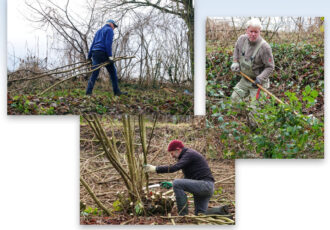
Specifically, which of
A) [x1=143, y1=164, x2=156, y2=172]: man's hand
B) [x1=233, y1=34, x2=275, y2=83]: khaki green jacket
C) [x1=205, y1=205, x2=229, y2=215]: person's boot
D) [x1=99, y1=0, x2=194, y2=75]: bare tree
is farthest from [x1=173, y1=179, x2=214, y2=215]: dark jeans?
[x1=233, y1=34, x2=275, y2=83]: khaki green jacket

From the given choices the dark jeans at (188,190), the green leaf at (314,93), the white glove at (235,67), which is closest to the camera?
the dark jeans at (188,190)

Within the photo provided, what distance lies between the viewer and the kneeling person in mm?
4598

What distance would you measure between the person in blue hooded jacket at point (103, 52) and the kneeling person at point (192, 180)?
118 centimetres

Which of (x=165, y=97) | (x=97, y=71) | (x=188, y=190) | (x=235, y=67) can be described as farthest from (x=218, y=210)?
(x=97, y=71)

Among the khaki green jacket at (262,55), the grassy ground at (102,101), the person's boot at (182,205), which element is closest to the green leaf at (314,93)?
the khaki green jacket at (262,55)

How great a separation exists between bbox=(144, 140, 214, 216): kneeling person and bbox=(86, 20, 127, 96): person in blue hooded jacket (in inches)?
46.6

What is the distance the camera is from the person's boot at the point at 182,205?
4.61m

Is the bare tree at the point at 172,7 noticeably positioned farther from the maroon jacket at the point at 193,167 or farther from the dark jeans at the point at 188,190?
the dark jeans at the point at 188,190

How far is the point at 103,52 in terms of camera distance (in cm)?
484

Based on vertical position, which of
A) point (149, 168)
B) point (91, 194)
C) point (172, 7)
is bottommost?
point (91, 194)

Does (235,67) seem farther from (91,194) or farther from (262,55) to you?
(91,194)

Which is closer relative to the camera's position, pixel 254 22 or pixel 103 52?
pixel 254 22

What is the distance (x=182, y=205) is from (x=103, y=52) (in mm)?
2202

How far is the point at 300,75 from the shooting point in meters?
4.80
